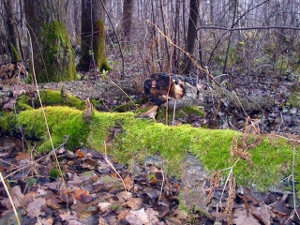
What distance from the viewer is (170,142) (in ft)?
8.94

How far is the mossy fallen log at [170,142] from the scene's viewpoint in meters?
2.32

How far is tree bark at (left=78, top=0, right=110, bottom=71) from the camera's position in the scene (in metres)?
9.53

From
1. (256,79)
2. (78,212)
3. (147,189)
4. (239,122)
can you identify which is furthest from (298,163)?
(256,79)

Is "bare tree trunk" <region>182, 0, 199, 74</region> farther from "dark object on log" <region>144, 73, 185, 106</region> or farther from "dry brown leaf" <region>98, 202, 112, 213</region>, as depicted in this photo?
"dry brown leaf" <region>98, 202, 112, 213</region>

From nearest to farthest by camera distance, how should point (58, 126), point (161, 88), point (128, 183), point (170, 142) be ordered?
point (170, 142) → point (128, 183) → point (58, 126) → point (161, 88)

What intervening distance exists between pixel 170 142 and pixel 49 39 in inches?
205

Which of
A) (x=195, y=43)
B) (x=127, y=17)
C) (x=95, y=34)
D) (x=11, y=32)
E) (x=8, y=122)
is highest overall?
(x=127, y=17)

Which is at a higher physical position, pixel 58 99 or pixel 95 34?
pixel 95 34

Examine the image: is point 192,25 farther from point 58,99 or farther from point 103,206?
point 103,206

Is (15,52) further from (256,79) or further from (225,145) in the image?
(225,145)

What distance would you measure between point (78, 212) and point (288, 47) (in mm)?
7621

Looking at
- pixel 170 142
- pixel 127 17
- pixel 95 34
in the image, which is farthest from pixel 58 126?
pixel 127 17

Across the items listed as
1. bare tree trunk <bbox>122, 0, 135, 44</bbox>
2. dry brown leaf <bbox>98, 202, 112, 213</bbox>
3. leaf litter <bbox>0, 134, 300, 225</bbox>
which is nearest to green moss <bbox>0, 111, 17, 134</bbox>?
leaf litter <bbox>0, 134, 300, 225</bbox>

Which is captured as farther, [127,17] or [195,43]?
[127,17]
